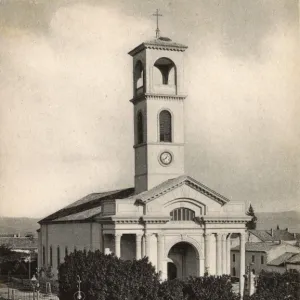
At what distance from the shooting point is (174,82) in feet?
154

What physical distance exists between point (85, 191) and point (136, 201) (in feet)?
13.6

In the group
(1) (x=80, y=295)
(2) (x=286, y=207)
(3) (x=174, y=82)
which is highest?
(3) (x=174, y=82)

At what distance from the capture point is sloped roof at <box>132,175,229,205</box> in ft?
144

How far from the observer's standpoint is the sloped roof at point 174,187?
43.8m

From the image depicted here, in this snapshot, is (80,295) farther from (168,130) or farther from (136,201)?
(168,130)

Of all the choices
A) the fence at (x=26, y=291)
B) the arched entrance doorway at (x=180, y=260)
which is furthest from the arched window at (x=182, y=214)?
the fence at (x=26, y=291)

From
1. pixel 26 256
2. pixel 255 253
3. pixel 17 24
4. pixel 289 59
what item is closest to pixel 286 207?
pixel 289 59

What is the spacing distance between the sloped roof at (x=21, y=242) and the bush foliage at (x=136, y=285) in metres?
28.1

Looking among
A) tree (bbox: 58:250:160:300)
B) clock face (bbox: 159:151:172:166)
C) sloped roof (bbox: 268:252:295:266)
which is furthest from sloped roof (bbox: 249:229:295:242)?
tree (bbox: 58:250:160:300)

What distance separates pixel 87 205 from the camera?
5259 cm

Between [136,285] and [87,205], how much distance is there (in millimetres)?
19139

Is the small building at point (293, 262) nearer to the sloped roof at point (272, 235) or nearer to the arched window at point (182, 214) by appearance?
the arched window at point (182, 214)

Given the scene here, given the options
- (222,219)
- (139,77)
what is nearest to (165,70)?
(139,77)

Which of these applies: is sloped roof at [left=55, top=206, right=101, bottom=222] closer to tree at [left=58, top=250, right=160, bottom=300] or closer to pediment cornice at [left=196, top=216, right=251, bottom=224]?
pediment cornice at [left=196, top=216, right=251, bottom=224]
